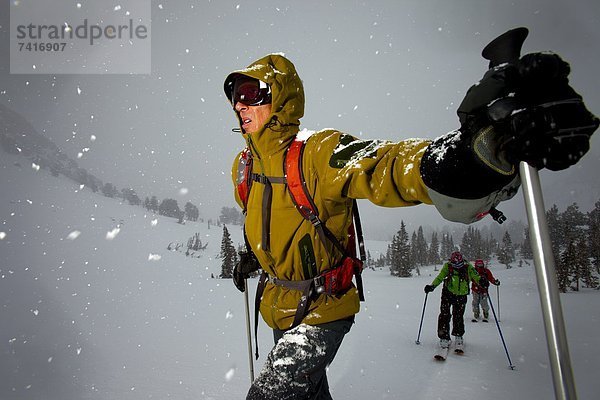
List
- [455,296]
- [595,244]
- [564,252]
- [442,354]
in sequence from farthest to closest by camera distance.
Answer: [595,244], [564,252], [455,296], [442,354]

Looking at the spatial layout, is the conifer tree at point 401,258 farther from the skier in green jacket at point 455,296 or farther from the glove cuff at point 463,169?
the glove cuff at point 463,169

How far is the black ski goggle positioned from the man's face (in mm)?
40

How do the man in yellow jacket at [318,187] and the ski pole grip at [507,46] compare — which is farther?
the man in yellow jacket at [318,187]

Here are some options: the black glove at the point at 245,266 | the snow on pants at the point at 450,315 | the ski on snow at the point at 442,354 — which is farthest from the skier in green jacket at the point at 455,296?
the black glove at the point at 245,266

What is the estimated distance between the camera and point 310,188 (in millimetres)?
1929

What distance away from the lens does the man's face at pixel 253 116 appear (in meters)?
2.36

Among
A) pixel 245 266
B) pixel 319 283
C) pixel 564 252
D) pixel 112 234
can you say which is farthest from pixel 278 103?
pixel 112 234

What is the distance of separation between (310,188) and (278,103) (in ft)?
2.66

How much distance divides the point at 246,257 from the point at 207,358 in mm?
4123

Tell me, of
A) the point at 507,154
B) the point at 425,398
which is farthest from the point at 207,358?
the point at 507,154

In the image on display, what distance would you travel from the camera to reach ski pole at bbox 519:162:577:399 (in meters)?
0.90

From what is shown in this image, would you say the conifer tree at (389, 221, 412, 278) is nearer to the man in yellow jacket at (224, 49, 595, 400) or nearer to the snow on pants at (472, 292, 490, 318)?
the snow on pants at (472, 292, 490, 318)

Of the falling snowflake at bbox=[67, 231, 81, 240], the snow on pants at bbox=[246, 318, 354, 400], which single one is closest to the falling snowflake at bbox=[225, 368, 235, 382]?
the snow on pants at bbox=[246, 318, 354, 400]

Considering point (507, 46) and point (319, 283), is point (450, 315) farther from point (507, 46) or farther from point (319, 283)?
point (507, 46)
